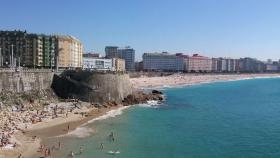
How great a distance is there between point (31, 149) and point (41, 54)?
244 feet

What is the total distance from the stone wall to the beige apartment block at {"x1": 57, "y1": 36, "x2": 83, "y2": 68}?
Answer: 1742 inches

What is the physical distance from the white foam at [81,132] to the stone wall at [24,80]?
13.4m

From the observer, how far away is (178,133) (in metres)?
50.5

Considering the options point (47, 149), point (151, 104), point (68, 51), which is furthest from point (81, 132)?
point (68, 51)

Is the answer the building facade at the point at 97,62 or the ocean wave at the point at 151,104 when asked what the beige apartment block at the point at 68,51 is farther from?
the ocean wave at the point at 151,104

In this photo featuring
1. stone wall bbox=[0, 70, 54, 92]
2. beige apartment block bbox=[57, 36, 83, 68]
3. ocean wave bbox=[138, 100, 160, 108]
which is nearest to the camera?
stone wall bbox=[0, 70, 54, 92]

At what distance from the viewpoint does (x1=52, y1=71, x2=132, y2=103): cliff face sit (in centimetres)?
7100

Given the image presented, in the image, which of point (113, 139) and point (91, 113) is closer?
point (113, 139)

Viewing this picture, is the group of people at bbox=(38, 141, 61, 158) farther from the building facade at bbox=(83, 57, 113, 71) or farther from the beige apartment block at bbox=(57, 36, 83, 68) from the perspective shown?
the building facade at bbox=(83, 57, 113, 71)

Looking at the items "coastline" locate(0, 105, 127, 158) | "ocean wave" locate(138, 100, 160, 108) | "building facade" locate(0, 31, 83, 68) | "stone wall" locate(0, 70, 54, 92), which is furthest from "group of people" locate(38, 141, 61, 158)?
"building facade" locate(0, 31, 83, 68)

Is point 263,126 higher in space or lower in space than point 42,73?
lower

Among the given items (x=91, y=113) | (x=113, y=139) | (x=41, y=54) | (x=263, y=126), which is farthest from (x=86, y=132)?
(x=41, y=54)

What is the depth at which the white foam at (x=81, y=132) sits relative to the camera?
4806cm

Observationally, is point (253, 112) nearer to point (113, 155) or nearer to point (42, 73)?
point (42, 73)
